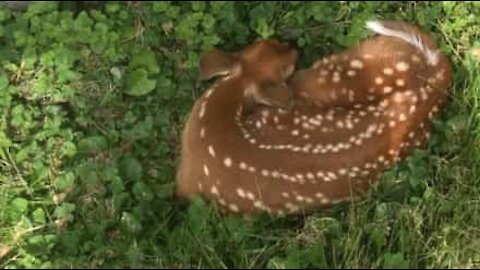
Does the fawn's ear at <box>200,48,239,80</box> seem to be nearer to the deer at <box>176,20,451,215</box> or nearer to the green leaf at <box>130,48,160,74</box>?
the deer at <box>176,20,451,215</box>

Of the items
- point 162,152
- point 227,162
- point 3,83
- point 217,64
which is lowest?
point 162,152

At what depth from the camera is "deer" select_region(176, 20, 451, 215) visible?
12.3ft

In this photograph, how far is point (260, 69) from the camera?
4020mm

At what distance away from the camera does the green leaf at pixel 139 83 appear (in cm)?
425

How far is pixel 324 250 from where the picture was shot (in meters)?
3.74

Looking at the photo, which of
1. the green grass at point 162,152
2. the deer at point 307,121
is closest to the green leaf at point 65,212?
the green grass at point 162,152

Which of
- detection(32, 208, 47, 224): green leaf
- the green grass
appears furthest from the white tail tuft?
detection(32, 208, 47, 224): green leaf

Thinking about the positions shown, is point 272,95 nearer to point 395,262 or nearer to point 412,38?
point 412,38

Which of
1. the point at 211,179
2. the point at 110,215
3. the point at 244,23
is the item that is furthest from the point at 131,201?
the point at 244,23

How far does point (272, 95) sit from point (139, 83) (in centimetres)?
63

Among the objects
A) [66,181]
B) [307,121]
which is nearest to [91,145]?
[66,181]

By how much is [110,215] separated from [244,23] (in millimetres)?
1124

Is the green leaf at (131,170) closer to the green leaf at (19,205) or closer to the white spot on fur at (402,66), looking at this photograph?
the green leaf at (19,205)

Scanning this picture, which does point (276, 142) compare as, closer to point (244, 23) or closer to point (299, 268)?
point (299, 268)
